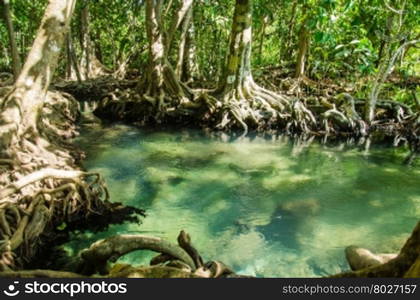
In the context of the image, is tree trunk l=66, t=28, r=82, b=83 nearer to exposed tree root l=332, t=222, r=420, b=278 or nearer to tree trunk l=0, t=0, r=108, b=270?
tree trunk l=0, t=0, r=108, b=270

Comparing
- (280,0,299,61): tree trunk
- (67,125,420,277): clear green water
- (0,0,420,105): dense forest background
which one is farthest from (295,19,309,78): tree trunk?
(67,125,420,277): clear green water

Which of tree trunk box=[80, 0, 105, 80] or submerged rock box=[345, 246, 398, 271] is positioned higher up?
tree trunk box=[80, 0, 105, 80]

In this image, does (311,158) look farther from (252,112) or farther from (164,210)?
(164,210)

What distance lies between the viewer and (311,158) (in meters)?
9.57

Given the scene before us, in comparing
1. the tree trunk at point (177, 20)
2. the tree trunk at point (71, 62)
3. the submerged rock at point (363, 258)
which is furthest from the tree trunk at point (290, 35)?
the submerged rock at point (363, 258)

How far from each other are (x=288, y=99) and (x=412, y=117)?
3.64 m

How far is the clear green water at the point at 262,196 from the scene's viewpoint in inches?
212

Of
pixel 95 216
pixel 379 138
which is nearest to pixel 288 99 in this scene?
pixel 379 138

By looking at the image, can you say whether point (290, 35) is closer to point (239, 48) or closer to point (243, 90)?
point (239, 48)

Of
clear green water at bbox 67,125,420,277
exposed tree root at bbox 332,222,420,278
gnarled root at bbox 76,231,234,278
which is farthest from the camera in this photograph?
clear green water at bbox 67,125,420,277

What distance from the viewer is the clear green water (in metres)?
5.38

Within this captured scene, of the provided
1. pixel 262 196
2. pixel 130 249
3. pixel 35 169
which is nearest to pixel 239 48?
pixel 262 196

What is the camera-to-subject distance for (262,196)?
710cm

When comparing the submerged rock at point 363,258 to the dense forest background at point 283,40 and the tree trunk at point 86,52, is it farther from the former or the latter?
the tree trunk at point 86,52
